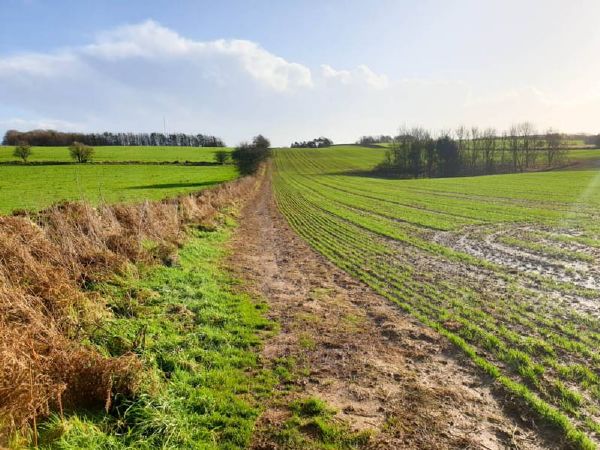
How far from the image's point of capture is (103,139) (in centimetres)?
14162

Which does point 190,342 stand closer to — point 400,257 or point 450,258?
point 400,257

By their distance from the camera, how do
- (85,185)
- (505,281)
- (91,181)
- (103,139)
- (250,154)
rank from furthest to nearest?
(103,139) → (250,154) → (91,181) → (85,185) → (505,281)

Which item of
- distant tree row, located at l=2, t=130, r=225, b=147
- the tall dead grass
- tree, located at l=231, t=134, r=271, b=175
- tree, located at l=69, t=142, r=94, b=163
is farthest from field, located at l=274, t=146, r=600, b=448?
distant tree row, located at l=2, t=130, r=225, b=147

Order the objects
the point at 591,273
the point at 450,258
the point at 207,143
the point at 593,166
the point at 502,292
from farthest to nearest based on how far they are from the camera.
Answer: the point at 207,143
the point at 593,166
the point at 450,258
the point at 591,273
the point at 502,292

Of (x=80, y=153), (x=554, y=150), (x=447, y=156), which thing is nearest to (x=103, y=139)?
(x=80, y=153)

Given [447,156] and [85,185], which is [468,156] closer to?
[447,156]

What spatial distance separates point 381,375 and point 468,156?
3790 inches

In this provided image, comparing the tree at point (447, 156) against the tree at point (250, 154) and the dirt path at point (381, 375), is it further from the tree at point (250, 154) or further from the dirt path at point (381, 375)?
the dirt path at point (381, 375)

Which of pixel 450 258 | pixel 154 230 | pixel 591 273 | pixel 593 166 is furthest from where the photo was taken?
pixel 593 166

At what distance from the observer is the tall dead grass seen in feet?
13.8

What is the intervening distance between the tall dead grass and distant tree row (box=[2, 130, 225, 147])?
114 meters

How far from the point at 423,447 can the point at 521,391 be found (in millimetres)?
2138

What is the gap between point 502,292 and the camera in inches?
389

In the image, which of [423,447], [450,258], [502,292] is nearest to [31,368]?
[423,447]
